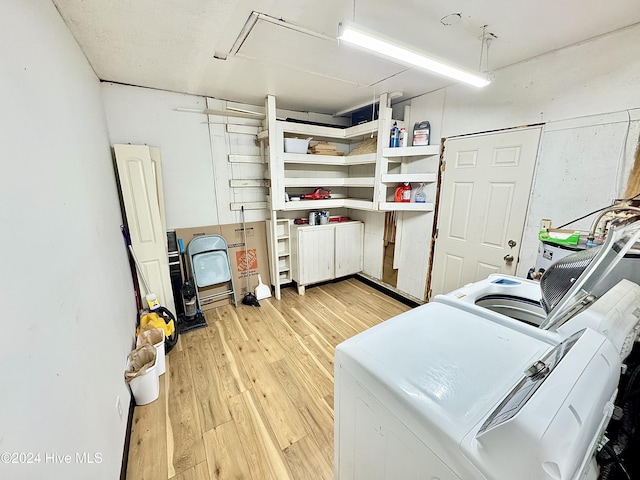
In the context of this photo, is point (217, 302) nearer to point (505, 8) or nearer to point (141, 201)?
point (141, 201)

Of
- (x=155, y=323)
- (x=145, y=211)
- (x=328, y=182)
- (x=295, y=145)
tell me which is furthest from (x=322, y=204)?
(x=155, y=323)

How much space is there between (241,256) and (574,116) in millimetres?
3572

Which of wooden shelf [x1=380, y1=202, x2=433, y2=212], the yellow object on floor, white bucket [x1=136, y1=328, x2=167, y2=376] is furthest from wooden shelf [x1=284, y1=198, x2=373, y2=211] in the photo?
white bucket [x1=136, y1=328, x2=167, y2=376]

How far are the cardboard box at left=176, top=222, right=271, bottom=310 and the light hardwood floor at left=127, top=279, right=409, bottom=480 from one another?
1.12 feet

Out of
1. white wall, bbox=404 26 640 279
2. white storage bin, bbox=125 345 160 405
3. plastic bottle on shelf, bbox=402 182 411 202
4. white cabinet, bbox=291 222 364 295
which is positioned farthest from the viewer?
white cabinet, bbox=291 222 364 295

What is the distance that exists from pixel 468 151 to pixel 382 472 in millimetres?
2697

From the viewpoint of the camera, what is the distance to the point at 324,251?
363cm

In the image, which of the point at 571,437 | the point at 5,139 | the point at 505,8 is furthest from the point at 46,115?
the point at 505,8

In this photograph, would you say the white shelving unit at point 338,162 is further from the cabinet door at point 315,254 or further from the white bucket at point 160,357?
the white bucket at point 160,357

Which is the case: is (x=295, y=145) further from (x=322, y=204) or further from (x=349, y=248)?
(x=349, y=248)

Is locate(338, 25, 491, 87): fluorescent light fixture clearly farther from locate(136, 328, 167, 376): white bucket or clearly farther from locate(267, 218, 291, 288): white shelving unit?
locate(136, 328, 167, 376): white bucket

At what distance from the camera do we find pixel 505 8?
1.40 meters

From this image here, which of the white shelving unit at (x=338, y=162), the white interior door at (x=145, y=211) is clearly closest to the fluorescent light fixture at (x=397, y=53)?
the white shelving unit at (x=338, y=162)

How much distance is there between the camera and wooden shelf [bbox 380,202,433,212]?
2.91 m
